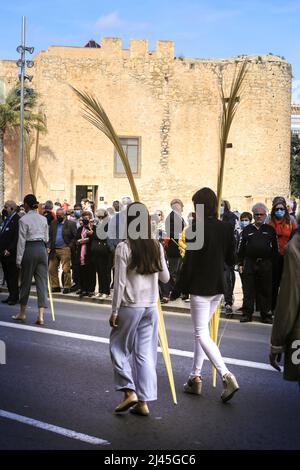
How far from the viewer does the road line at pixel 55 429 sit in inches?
228

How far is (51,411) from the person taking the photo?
6668 millimetres

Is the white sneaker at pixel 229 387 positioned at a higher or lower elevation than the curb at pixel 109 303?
higher

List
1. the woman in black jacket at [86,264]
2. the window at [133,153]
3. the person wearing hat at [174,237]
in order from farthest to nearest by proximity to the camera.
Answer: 1. the window at [133,153]
2. the woman in black jacket at [86,264]
3. the person wearing hat at [174,237]

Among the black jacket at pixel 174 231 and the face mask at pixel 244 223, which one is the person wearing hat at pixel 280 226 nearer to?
the black jacket at pixel 174 231

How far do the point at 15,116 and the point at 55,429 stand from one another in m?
34.5

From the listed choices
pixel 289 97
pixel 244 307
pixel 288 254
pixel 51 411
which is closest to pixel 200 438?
pixel 51 411

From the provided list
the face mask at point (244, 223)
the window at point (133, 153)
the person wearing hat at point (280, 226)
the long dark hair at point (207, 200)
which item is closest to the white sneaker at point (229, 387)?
the long dark hair at point (207, 200)

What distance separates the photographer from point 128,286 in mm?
6758

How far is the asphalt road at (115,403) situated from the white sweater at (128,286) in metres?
1.00

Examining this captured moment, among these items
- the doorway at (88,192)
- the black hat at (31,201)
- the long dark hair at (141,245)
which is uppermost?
the doorway at (88,192)

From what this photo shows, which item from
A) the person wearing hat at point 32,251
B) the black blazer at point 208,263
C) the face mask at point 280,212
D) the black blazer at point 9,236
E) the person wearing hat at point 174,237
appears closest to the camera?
the black blazer at point 208,263

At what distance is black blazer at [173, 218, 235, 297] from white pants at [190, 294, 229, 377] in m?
0.09
